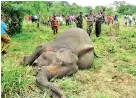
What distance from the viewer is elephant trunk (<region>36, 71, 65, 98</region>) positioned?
628 centimetres

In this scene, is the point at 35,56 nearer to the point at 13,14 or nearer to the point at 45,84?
the point at 45,84

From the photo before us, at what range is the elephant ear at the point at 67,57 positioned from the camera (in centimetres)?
789

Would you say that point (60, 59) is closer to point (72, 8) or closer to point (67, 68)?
point (67, 68)

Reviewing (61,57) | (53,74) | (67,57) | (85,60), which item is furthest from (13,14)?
(53,74)

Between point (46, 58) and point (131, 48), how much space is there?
5813mm

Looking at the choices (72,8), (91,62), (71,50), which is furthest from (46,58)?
(72,8)

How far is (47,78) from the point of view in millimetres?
6992

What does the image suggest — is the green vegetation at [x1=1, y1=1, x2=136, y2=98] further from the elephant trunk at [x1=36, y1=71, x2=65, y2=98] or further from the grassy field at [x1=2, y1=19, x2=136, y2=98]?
the elephant trunk at [x1=36, y1=71, x2=65, y2=98]

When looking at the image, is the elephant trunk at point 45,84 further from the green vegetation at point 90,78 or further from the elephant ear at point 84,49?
the elephant ear at point 84,49

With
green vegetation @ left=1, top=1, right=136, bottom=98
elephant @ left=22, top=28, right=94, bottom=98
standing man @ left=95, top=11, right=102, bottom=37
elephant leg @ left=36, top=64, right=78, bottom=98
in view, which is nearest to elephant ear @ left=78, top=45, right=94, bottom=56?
elephant @ left=22, top=28, right=94, bottom=98

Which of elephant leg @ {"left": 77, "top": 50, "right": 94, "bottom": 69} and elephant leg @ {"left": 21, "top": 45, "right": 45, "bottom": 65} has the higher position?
elephant leg @ {"left": 21, "top": 45, "right": 45, "bottom": 65}

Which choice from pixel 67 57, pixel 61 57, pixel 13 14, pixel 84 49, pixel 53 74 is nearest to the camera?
pixel 53 74

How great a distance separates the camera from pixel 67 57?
8133 millimetres

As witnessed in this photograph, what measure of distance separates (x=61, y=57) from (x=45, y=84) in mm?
1552
